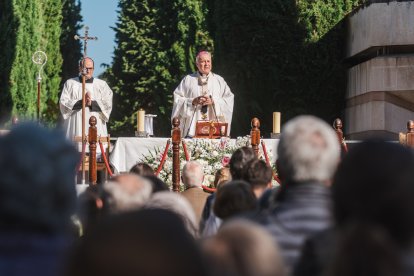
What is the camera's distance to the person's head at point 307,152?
448cm

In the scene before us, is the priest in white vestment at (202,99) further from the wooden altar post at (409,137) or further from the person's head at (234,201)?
the person's head at (234,201)

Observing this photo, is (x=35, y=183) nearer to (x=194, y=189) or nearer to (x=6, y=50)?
(x=194, y=189)

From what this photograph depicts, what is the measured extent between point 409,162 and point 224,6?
29.0m

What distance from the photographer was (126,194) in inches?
205

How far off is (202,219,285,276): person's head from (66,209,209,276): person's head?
0.44 m

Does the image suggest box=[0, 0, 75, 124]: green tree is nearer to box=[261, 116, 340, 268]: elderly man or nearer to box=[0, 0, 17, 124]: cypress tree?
box=[0, 0, 17, 124]: cypress tree

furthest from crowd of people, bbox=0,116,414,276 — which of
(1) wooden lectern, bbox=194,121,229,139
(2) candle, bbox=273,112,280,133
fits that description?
(2) candle, bbox=273,112,280,133

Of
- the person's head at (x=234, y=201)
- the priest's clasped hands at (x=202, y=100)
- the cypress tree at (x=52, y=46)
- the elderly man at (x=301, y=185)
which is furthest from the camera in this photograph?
the cypress tree at (x=52, y=46)

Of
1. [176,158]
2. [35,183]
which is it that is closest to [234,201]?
[35,183]

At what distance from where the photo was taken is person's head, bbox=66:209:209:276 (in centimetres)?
264

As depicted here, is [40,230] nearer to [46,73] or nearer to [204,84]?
[204,84]

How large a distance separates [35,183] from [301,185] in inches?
65.3

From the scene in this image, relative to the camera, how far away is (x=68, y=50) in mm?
43406

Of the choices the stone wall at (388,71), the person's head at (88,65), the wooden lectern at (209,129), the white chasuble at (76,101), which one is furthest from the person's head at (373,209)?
the stone wall at (388,71)
